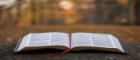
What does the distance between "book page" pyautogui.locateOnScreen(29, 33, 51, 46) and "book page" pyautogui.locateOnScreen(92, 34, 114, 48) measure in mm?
201

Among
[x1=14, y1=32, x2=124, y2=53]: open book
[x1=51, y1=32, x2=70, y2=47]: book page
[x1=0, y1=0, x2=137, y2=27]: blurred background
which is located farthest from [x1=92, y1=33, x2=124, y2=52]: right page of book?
[x1=0, y1=0, x2=137, y2=27]: blurred background

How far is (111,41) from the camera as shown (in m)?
1.76

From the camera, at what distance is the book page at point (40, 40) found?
1.68 metres

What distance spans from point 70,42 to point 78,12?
503cm

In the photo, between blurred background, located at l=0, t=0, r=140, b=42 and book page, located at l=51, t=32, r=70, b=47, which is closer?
book page, located at l=51, t=32, r=70, b=47

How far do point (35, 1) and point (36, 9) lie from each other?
A: 163 millimetres

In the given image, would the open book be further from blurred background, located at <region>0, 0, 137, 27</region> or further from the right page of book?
blurred background, located at <region>0, 0, 137, 27</region>

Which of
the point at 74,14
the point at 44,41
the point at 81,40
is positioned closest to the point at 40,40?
the point at 44,41

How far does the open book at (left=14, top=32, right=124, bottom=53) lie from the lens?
1.63 meters

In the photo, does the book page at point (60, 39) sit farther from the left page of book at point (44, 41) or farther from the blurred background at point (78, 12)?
the blurred background at point (78, 12)

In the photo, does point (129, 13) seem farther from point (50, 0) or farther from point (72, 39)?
point (72, 39)

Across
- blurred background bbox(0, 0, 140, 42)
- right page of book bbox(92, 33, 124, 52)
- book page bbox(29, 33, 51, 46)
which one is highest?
book page bbox(29, 33, 51, 46)

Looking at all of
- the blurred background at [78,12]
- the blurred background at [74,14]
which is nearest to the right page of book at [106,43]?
the blurred background at [74,14]

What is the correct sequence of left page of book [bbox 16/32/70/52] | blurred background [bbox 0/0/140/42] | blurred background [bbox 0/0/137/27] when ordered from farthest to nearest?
1. blurred background [bbox 0/0/137/27]
2. blurred background [bbox 0/0/140/42]
3. left page of book [bbox 16/32/70/52]
